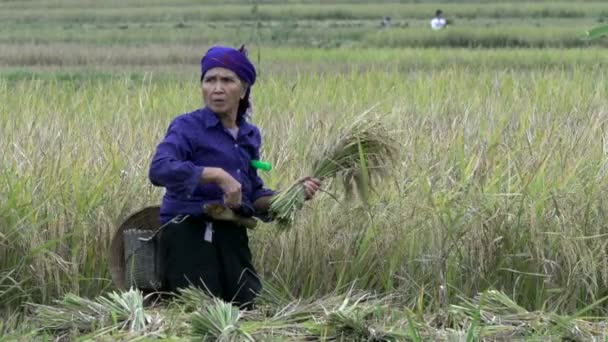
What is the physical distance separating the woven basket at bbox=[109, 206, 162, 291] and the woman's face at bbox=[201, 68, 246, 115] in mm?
490

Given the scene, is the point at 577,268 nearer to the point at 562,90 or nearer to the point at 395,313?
the point at 395,313

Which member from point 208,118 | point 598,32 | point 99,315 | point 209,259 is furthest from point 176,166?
point 598,32

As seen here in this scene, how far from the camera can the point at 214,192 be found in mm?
3725

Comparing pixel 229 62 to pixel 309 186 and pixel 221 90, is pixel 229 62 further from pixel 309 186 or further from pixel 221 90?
pixel 309 186

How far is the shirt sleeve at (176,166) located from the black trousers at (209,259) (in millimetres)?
175

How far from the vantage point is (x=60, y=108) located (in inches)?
273

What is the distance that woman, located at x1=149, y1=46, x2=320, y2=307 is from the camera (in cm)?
371

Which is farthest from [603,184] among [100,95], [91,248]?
[100,95]

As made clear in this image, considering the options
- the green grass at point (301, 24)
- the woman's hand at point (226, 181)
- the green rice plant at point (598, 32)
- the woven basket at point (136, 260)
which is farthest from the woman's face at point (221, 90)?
the green grass at point (301, 24)

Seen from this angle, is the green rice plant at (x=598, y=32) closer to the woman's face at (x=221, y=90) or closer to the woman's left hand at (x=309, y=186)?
the woman's left hand at (x=309, y=186)

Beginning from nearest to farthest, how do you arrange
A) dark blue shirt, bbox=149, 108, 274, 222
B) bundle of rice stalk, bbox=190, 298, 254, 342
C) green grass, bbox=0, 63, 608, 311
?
bundle of rice stalk, bbox=190, 298, 254, 342 → dark blue shirt, bbox=149, 108, 274, 222 → green grass, bbox=0, 63, 608, 311

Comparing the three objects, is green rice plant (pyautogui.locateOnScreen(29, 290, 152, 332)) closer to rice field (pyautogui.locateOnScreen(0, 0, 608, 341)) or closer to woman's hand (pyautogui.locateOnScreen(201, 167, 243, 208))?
rice field (pyautogui.locateOnScreen(0, 0, 608, 341))

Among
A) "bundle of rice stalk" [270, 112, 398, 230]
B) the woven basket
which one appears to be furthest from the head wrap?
the woven basket

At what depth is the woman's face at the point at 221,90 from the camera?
3725 mm
